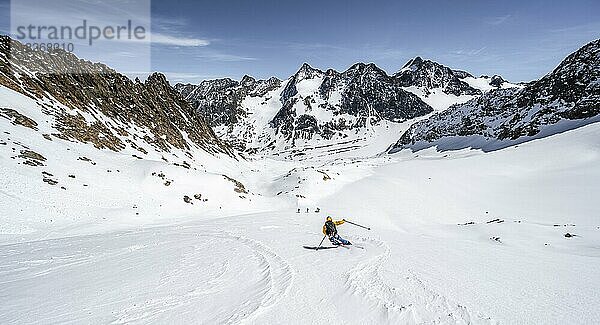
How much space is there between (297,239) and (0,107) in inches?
1600

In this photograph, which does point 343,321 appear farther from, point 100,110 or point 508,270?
point 100,110

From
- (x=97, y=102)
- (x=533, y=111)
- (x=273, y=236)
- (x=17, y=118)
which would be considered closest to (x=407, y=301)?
(x=273, y=236)

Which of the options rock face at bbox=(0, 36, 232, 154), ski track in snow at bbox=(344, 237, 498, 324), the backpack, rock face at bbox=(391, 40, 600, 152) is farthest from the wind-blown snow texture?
rock face at bbox=(391, 40, 600, 152)

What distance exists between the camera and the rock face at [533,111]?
72062 mm

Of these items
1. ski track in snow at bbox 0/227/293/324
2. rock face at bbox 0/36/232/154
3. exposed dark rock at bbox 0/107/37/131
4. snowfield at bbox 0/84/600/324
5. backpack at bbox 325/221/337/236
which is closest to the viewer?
snowfield at bbox 0/84/600/324

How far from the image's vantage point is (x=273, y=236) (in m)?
18.5

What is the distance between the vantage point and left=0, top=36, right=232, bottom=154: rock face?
45.0 meters

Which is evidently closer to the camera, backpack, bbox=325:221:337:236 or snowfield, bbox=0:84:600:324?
snowfield, bbox=0:84:600:324

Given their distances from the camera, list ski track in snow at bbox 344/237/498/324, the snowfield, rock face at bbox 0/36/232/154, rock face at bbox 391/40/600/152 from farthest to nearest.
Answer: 1. rock face at bbox 391/40/600/152
2. rock face at bbox 0/36/232/154
3. the snowfield
4. ski track in snow at bbox 344/237/498/324

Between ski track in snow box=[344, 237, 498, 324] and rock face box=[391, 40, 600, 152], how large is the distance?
79804mm

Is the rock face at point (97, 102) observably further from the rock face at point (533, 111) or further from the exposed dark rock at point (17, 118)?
the rock face at point (533, 111)

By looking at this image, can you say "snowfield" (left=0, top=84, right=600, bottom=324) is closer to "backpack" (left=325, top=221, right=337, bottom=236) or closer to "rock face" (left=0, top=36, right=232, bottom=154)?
"backpack" (left=325, top=221, right=337, bottom=236)

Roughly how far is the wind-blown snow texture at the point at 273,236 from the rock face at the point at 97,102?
60 cm

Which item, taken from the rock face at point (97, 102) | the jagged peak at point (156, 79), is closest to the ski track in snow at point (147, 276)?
the rock face at point (97, 102)
